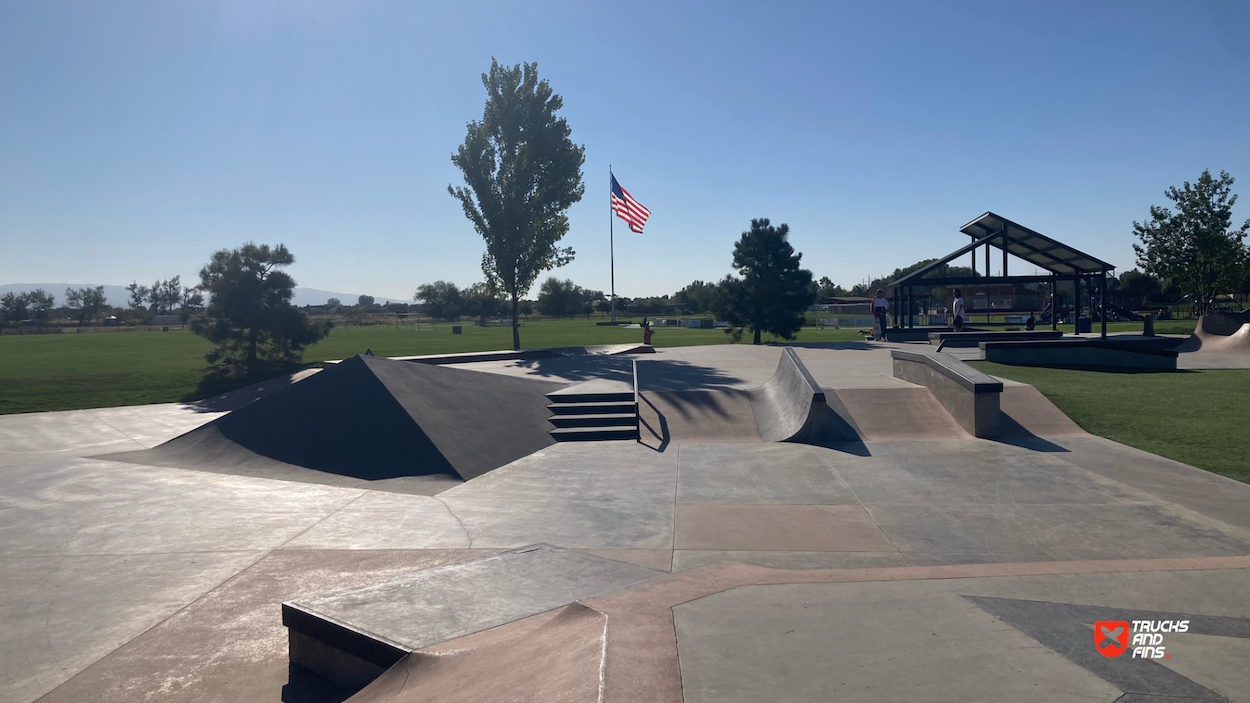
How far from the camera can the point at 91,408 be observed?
1828cm

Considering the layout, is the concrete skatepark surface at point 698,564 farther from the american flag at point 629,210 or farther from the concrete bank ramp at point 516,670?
the american flag at point 629,210

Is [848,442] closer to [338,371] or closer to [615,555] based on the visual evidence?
[615,555]

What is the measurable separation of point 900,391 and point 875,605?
1000 centimetres

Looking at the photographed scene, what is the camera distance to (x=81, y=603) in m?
5.79

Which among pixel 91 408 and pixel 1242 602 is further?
pixel 91 408

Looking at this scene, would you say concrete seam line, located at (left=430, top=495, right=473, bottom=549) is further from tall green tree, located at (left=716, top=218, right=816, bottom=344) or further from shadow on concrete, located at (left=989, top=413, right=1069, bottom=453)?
tall green tree, located at (left=716, top=218, right=816, bottom=344)

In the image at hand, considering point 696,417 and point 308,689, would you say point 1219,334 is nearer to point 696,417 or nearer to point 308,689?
point 696,417

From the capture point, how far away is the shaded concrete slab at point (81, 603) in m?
4.83

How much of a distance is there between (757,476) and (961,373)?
514 cm

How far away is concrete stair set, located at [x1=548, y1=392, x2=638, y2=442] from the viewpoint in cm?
1275

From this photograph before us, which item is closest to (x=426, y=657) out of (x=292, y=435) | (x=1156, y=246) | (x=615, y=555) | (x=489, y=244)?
(x=615, y=555)

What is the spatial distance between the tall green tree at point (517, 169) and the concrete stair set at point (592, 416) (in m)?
17.1

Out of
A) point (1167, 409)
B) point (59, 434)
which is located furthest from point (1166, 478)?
point (59, 434)

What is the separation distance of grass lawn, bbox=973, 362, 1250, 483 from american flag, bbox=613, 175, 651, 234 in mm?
21003
